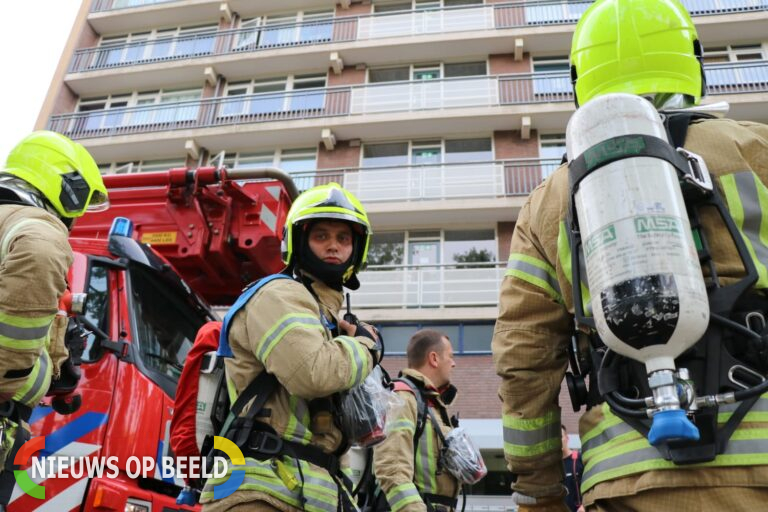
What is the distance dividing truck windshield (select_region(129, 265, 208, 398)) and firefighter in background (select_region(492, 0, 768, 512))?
2.25 metres

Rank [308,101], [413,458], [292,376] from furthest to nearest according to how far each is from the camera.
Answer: [308,101] < [413,458] < [292,376]

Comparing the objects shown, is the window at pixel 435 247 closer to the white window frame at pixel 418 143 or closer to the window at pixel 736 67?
the white window frame at pixel 418 143

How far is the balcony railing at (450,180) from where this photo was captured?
14078 mm

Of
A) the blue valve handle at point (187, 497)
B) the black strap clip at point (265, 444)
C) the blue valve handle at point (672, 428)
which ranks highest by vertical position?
the black strap clip at point (265, 444)

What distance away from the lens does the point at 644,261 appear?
1.18 meters

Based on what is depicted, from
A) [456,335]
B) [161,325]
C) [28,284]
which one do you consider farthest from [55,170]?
[456,335]

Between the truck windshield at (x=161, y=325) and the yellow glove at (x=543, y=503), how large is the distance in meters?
2.22

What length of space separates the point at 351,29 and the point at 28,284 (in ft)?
53.7

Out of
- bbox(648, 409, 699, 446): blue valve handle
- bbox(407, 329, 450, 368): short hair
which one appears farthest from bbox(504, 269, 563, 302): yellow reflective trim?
bbox(407, 329, 450, 368): short hair

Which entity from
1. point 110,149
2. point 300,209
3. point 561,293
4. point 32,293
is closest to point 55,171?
point 32,293

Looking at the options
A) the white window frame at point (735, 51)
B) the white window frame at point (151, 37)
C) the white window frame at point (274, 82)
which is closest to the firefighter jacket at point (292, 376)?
the white window frame at point (274, 82)

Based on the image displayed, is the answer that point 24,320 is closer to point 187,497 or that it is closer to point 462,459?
point 187,497

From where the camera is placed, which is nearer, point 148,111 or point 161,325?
point 161,325

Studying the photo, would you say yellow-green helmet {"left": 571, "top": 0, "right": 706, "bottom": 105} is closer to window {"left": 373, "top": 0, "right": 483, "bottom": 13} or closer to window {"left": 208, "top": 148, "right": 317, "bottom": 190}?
window {"left": 208, "top": 148, "right": 317, "bottom": 190}
